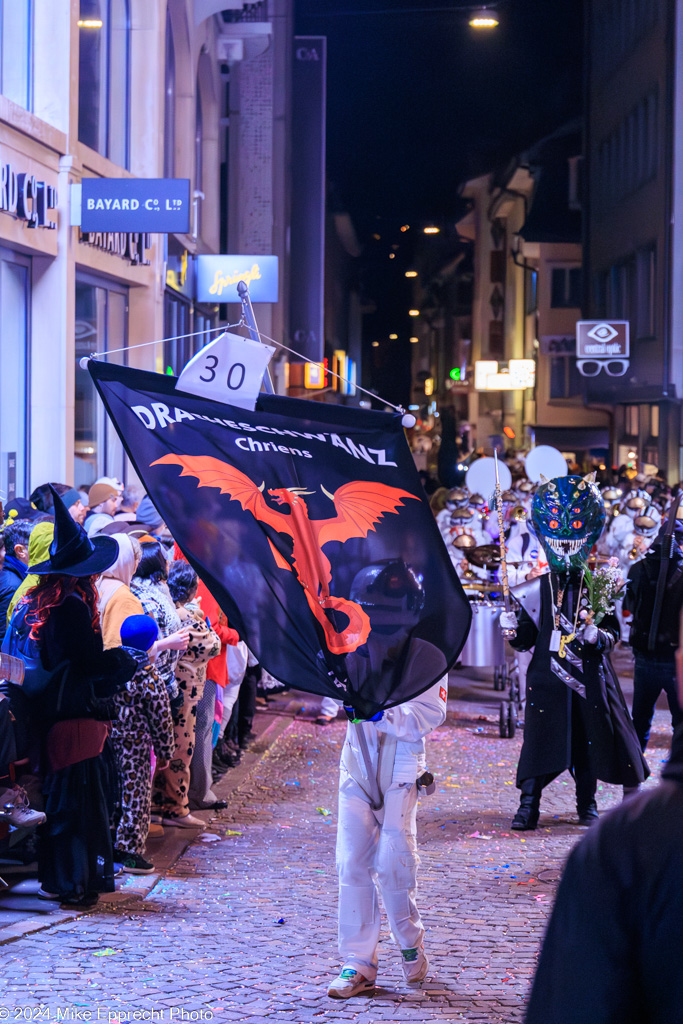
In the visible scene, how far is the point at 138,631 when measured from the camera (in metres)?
6.77

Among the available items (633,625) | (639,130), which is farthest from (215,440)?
(639,130)

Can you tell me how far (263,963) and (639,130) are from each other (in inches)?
1100

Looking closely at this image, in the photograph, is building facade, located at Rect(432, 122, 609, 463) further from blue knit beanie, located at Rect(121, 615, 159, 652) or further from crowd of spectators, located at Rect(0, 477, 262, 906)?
blue knit beanie, located at Rect(121, 615, 159, 652)

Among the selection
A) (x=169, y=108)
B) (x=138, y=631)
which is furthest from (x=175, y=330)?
(x=138, y=631)

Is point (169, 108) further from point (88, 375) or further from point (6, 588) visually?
point (6, 588)

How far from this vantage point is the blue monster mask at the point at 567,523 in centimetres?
843

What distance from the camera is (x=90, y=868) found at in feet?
20.1

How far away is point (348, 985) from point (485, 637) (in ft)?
22.9

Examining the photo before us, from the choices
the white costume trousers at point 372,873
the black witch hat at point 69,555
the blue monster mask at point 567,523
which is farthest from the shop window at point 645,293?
the white costume trousers at point 372,873

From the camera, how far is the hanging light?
23972 mm

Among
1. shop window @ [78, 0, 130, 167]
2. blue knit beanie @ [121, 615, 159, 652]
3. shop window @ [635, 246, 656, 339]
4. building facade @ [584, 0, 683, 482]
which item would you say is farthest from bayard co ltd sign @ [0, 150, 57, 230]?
shop window @ [635, 246, 656, 339]

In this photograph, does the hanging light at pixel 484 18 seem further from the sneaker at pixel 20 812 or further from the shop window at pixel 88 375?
the sneaker at pixel 20 812

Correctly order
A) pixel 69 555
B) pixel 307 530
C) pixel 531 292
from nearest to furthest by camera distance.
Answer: pixel 307 530 < pixel 69 555 < pixel 531 292

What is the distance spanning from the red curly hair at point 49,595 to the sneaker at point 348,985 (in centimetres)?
200
